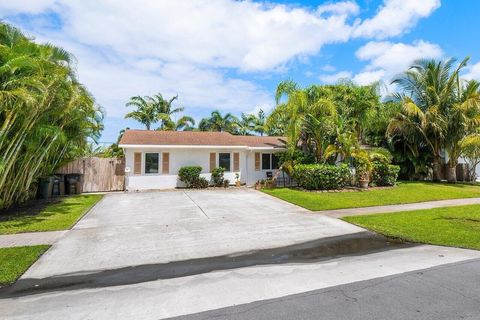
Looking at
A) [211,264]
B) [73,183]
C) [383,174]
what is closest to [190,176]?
[73,183]

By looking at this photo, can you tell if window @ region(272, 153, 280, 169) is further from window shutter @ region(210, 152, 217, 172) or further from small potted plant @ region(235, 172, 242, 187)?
window shutter @ region(210, 152, 217, 172)

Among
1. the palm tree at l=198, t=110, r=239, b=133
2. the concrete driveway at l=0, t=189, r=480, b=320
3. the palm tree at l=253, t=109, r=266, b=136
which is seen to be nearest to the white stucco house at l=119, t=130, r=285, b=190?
the concrete driveway at l=0, t=189, r=480, b=320

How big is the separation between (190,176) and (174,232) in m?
9.55

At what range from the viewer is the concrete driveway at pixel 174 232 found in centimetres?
561

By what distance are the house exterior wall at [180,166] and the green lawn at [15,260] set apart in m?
10.5

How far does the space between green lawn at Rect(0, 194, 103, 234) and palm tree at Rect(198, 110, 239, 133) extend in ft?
83.1

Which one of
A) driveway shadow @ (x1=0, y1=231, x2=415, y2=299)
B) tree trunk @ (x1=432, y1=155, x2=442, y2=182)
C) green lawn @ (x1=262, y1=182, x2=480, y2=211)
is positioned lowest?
driveway shadow @ (x1=0, y1=231, x2=415, y2=299)

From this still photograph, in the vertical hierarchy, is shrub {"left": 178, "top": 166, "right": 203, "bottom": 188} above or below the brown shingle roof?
below

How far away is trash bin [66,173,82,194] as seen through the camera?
15000mm

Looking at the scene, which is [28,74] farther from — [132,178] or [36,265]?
[132,178]

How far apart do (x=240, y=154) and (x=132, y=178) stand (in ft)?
21.7

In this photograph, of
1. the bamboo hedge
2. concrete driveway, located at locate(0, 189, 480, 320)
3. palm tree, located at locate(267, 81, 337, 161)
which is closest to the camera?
concrete driveway, located at locate(0, 189, 480, 320)

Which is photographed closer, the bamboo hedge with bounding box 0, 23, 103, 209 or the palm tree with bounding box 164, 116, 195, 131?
the bamboo hedge with bounding box 0, 23, 103, 209

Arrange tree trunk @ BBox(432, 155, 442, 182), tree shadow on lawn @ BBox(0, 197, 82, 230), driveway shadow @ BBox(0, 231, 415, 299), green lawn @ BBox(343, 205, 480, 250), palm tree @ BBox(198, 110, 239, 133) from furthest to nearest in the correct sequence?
palm tree @ BBox(198, 110, 239, 133)
tree trunk @ BBox(432, 155, 442, 182)
tree shadow on lawn @ BBox(0, 197, 82, 230)
green lawn @ BBox(343, 205, 480, 250)
driveway shadow @ BBox(0, 231, 415, 299)
